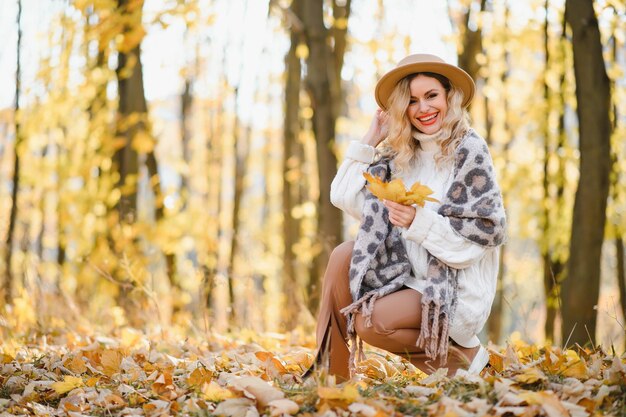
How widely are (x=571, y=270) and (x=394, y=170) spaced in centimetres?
209

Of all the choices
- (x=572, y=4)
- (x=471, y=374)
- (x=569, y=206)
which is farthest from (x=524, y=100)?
(x=471, y=374)

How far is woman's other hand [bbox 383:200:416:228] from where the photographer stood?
301 cm

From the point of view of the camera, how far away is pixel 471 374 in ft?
9.26

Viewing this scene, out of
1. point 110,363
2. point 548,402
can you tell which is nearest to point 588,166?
point 548,402

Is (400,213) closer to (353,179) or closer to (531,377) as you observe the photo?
(353,179)

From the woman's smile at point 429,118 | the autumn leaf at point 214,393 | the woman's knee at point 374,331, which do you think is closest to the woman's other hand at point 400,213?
the woman's knee at point 374,331

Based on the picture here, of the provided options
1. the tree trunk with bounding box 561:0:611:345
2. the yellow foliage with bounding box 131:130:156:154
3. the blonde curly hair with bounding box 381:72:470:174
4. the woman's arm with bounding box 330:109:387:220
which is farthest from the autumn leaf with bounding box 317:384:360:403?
the yellow foliage with bounding box 131:130:156:154

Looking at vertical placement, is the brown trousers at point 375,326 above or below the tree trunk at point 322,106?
below

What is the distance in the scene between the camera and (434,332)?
2996 mm

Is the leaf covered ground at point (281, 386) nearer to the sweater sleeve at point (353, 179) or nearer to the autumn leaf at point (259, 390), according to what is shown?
the autumn leaf at point (259, 390)

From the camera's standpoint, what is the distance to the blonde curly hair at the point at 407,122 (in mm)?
3330

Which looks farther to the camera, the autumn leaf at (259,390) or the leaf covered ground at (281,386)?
the autumn leaf at (259,390)

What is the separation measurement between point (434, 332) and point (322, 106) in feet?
12.0

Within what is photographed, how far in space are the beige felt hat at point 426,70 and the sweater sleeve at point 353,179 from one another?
0.31 m
